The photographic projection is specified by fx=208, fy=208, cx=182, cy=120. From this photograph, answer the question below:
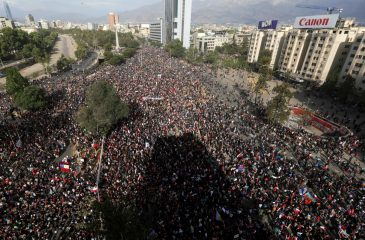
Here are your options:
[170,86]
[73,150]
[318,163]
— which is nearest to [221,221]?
[318,163]

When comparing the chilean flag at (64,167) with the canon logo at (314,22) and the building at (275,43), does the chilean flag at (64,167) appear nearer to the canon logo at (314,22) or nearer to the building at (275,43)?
the canon logo at (314,22)

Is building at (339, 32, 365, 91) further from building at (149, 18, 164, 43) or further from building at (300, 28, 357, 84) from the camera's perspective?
building at (149, 18, 164, 43)

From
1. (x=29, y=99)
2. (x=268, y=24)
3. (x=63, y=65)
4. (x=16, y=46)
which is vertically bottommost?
(x=63, y=65)

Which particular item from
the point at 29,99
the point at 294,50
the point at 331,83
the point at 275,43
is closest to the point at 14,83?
the point at 29,99

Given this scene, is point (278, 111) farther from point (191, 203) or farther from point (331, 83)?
point (331, 83)

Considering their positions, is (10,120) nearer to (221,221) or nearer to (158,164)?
(158,164)

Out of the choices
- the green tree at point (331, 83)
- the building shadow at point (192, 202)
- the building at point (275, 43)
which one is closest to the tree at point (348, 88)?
the green tree at point (331, 83)

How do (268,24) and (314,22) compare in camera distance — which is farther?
(268,24)
